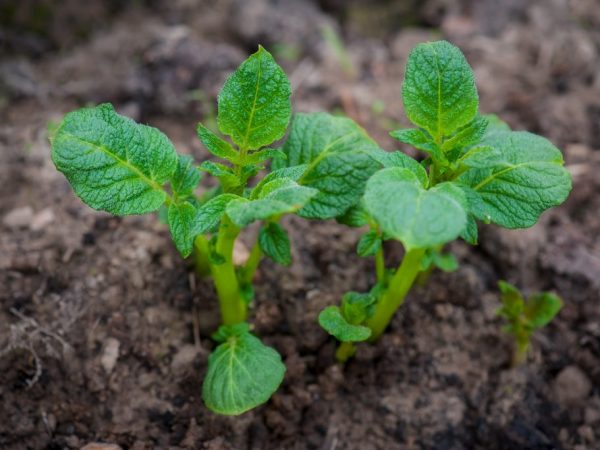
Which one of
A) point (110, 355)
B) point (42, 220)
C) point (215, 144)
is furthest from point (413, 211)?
point (42, 220)

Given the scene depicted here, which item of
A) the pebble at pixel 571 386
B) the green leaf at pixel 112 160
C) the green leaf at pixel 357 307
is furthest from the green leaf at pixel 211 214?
the pebble at pixel 571 386

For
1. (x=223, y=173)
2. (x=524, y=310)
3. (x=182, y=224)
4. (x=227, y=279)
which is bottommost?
(x=524, y=310)

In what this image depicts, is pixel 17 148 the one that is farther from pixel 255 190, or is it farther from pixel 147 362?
pixel 255 190

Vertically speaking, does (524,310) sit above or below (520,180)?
below

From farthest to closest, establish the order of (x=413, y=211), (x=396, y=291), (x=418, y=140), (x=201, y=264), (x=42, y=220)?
1. (x=42, y=220)
2. (x=201, y=264)
3. (x=396, y=291)
4. (x=418, y=140)
5. (x=413, y=211)

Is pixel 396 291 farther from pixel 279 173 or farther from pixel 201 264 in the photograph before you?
pixel 201 264

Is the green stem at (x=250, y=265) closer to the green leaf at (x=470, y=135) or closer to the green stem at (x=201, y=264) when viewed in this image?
the green stem at (x=201, y=264)

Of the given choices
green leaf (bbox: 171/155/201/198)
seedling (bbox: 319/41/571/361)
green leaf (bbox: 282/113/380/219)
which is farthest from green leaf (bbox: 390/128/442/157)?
green leaf (bbox: 171/155/201/198)
